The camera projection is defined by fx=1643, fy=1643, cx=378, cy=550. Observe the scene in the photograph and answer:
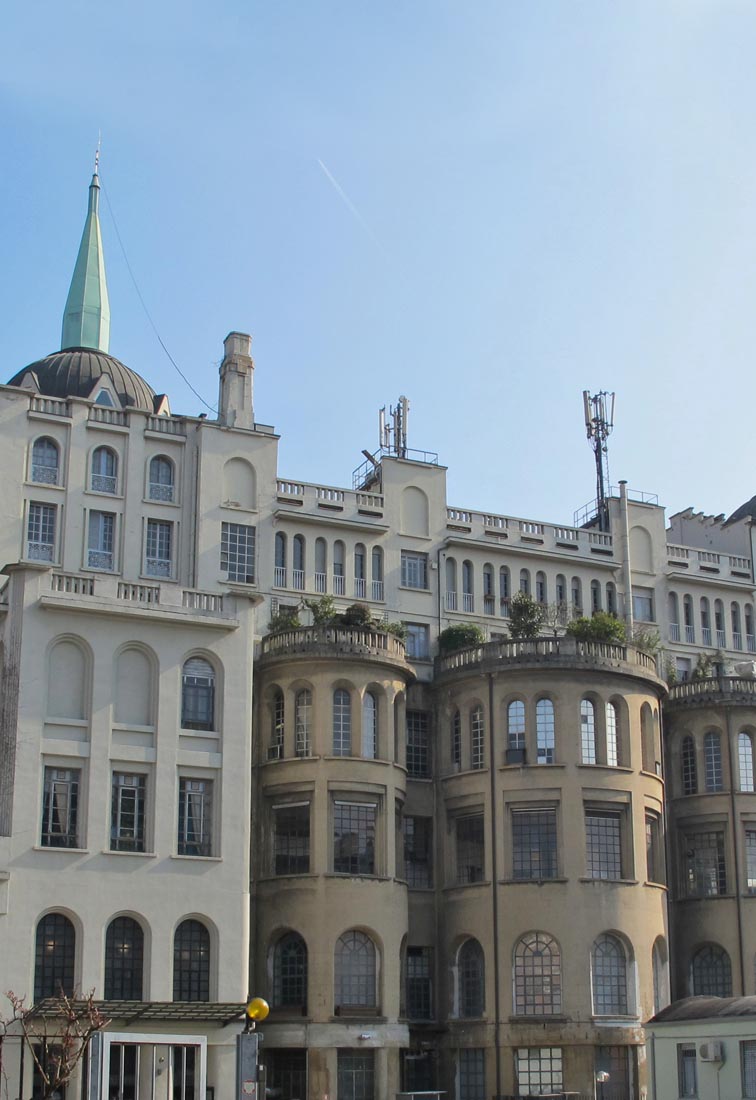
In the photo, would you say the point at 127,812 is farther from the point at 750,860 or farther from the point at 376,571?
the point at 750,860

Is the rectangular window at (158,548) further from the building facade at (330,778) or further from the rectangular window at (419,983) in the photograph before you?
the rectangular window at (419,983)

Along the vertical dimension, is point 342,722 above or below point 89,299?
below

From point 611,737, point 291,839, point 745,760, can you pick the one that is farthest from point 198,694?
point 745,760

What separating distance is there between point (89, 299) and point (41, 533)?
2208 cm

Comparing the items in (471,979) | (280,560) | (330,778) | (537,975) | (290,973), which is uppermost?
(280,560)

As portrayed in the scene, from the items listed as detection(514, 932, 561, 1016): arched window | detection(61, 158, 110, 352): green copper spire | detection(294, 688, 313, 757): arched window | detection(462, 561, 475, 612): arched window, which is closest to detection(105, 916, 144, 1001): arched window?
detection(294, 688, 313, 757): arched window

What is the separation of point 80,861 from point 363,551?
72.6ft

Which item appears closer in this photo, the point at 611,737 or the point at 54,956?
the point at 54,956

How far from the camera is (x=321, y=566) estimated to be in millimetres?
69188

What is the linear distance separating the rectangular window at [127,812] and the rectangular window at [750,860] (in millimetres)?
26776

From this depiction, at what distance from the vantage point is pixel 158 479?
2630 inches

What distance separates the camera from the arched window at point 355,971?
5938 centimetres

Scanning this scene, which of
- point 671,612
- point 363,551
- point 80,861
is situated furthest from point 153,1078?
point 671,612

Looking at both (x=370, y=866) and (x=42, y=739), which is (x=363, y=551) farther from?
(x=42, y=739)
